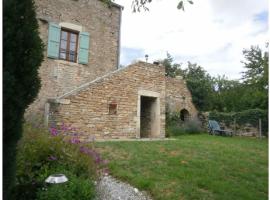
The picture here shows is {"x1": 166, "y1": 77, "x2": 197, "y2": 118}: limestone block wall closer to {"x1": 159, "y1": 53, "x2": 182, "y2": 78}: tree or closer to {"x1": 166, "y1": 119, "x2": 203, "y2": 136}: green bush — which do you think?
{"x1": 166, "y1": 119, "x2": 203, "y2": 136}: green bush

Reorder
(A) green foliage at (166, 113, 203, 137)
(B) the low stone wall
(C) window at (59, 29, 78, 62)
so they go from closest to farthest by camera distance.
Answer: (C) window at (59, 29, 78, 62) → (A) green foliage at (166, 113, 203, 137) → (B) the low stone wall

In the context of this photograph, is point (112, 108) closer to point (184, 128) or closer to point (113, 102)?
point (113, 102)

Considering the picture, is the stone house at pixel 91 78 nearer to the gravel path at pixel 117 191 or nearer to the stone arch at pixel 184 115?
the stone arch at pixel 184 115

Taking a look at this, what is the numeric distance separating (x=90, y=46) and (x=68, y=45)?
975mm

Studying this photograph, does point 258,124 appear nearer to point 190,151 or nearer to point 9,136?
point 190,151

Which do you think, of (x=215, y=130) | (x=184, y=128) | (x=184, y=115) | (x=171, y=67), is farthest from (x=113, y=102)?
(x=171, y=67)

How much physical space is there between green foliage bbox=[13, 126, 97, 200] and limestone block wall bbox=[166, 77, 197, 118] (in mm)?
10724

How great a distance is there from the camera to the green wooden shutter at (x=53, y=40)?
410 inches

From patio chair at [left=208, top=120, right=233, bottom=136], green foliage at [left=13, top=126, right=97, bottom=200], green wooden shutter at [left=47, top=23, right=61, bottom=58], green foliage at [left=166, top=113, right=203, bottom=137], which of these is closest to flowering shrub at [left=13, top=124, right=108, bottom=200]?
green foliage at [left=13, top=126, right=97, bottom=200]

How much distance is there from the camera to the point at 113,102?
1001 cm

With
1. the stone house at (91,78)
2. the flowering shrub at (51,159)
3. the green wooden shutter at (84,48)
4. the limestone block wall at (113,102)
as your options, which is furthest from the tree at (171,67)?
the flowering shrub at (51,159)

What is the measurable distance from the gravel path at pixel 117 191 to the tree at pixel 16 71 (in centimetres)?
166

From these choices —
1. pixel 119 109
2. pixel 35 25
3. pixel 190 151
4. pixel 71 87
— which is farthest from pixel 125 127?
pixel 35 25

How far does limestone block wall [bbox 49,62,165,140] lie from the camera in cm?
878
